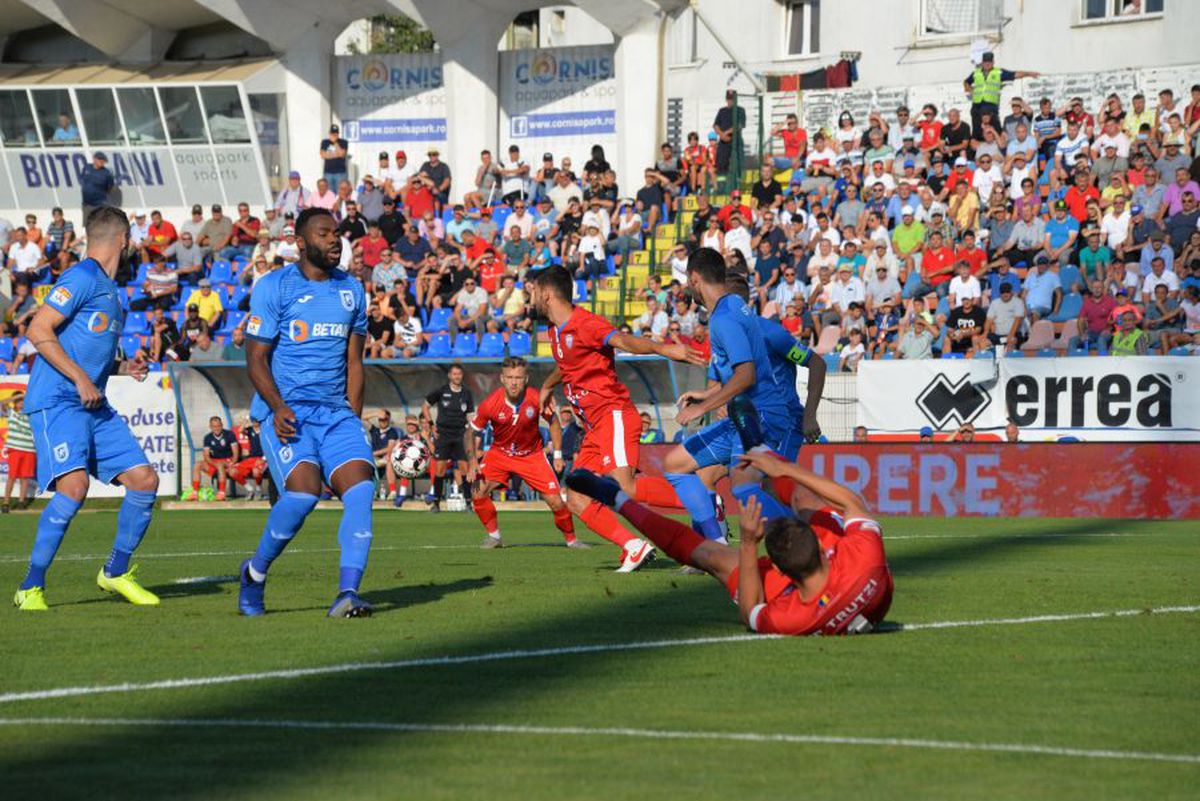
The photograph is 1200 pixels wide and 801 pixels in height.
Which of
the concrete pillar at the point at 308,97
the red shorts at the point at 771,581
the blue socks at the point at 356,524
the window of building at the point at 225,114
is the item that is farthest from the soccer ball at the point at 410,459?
the window of building at the point at 225,114

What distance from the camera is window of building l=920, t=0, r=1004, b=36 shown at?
38.1 m

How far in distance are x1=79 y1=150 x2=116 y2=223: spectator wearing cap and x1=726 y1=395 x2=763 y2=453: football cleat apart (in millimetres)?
32304

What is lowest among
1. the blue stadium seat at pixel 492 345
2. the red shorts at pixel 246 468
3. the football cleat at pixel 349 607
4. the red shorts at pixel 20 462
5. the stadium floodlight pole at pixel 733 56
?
the red shorts at pixel 246 468

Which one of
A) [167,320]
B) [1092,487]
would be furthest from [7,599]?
[167,320]

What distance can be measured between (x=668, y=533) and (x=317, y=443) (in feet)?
6.63

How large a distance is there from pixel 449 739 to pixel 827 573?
2.83m

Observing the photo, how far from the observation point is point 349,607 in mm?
9711

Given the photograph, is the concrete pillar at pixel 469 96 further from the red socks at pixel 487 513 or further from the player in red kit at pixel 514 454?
the red socks at pixel 487 513

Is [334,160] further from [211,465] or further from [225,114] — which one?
[211,465]

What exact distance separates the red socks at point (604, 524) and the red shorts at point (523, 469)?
314cm

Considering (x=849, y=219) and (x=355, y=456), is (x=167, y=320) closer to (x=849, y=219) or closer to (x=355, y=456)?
(x=849, y=219)

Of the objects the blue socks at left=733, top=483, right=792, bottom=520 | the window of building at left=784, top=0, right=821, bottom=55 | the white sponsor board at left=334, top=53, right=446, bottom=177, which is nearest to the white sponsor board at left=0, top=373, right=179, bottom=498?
the white sponsor board at left=334, top=53, right=446, bottom=177

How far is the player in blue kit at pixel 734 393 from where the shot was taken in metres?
11.0

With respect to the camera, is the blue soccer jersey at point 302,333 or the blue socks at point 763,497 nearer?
the blue soccer jersey at point 302,333
